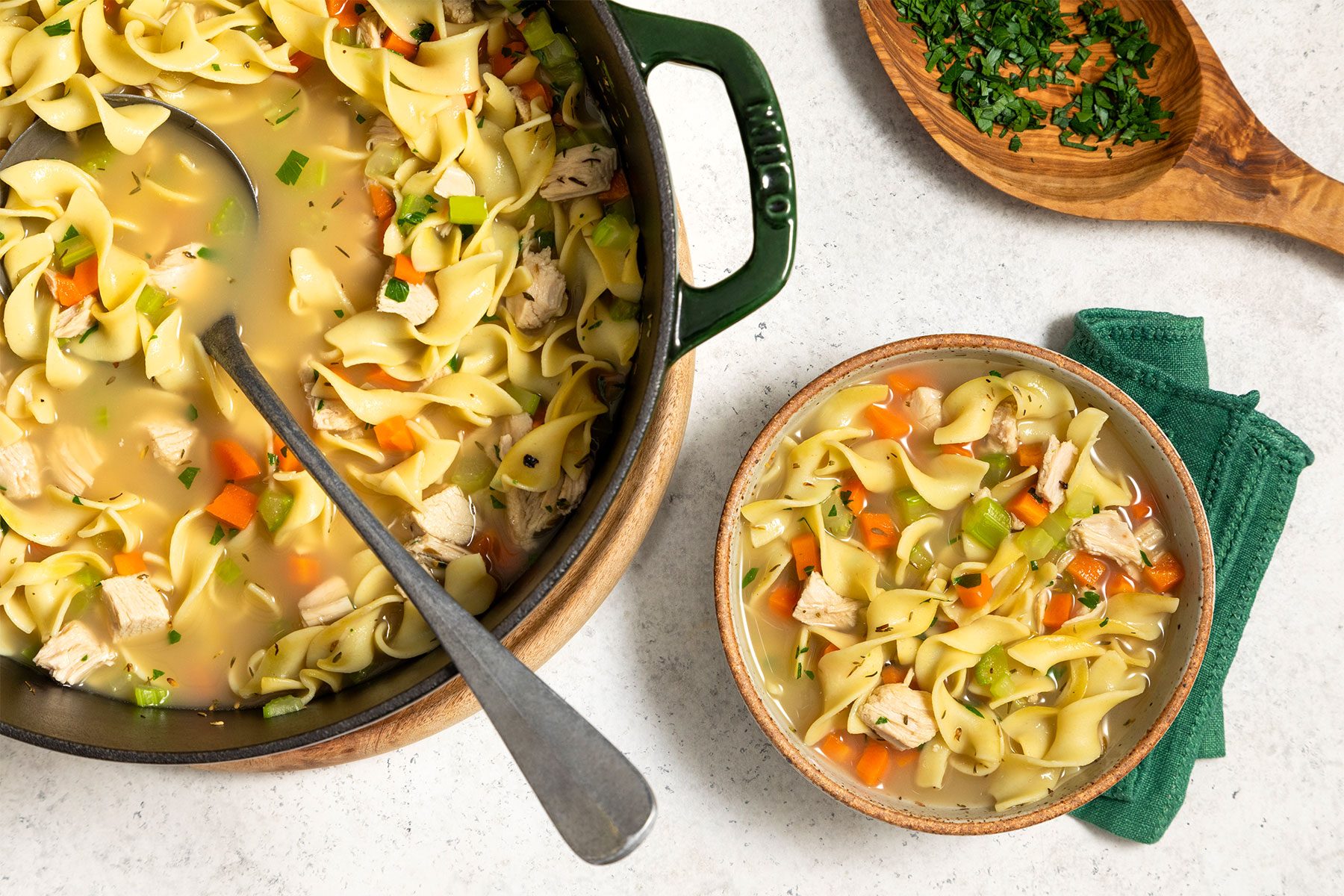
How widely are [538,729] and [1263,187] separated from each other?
10.9ft

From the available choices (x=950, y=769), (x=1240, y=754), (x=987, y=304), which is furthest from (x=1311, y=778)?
(x=987, y=304)

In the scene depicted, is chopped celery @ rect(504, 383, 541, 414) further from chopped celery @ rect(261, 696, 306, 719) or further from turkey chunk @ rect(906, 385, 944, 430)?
turkey chunk @ rect(906, 385, 944, 430)

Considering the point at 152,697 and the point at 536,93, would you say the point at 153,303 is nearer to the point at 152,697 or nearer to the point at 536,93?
the point at 152,697

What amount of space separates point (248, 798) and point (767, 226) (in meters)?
2.79

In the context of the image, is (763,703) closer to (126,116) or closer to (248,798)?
(248,798)

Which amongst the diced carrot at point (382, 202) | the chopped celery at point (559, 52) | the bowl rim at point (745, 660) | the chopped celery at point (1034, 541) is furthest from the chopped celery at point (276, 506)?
the chopped celery at point (1034, 541)

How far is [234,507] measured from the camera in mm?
3082

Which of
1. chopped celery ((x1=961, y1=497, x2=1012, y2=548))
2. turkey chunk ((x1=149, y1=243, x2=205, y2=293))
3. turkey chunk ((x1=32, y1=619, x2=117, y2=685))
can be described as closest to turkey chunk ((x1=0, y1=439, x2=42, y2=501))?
turkey chunk ((x1=32, y1=619, x2=117, y2=685))

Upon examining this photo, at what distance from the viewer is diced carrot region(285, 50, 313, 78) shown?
321 centimetres

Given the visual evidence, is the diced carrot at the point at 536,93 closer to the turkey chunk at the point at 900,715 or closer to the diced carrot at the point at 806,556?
the diced carrot at the point at 806,556

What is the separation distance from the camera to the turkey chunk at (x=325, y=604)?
3.07 m

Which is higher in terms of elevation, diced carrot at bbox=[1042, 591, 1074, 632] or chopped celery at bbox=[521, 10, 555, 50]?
chopped celery at bbox=[521, 10, 555, 50]

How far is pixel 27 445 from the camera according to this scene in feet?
10.2

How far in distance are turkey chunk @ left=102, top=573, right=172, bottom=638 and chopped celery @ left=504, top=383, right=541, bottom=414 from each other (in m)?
1.28
